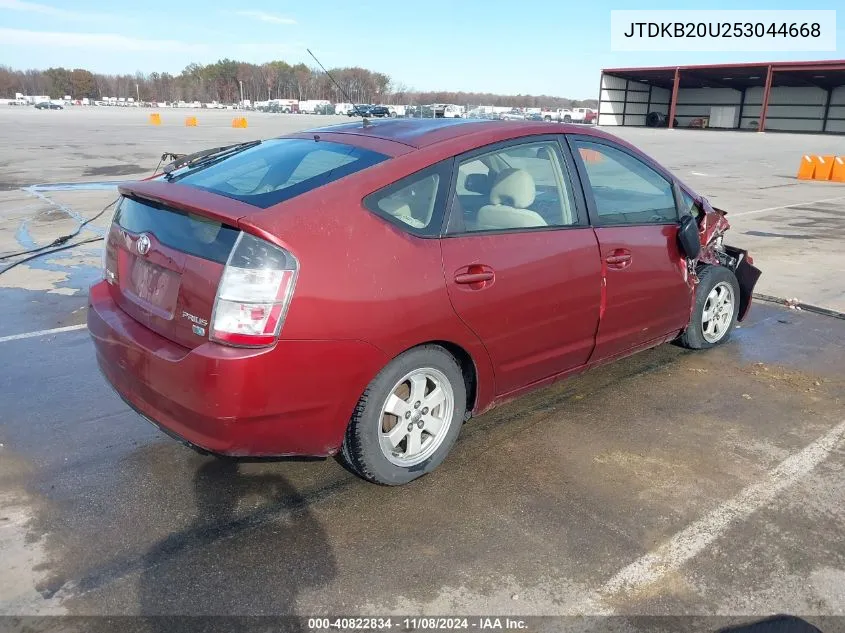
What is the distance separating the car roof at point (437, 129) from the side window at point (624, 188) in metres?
0.17

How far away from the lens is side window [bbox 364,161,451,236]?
2867 millimetres

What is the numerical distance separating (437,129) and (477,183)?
0.36m

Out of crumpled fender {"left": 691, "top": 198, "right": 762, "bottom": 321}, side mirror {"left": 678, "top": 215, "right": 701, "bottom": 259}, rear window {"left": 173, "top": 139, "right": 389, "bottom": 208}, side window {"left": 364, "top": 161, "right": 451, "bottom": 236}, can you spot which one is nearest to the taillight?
rear window {"left": 173, "top": 139, "right": 389, "bottom": 208}

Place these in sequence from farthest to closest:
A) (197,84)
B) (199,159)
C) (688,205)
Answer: (197,84) < (688,205) < (199,159)

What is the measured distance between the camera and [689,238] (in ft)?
13.8

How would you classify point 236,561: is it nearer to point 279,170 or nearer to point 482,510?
point 482,510

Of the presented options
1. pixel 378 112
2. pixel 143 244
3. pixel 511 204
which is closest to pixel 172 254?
A: pixel 143 244

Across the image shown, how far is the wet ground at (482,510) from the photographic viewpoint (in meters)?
2.44

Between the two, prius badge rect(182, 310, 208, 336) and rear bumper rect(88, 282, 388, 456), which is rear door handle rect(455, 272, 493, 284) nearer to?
rear bumper rect(88, 282, 388, 456)

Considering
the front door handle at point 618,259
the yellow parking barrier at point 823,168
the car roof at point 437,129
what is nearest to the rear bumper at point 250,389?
the car roof at point 437,129

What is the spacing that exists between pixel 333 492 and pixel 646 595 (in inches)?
55.2

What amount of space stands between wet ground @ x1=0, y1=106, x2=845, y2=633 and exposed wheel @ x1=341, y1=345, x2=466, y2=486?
135mm

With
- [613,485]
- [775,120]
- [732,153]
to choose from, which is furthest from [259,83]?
[613,485]

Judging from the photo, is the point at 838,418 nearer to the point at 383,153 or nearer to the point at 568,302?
the point at 568,302
